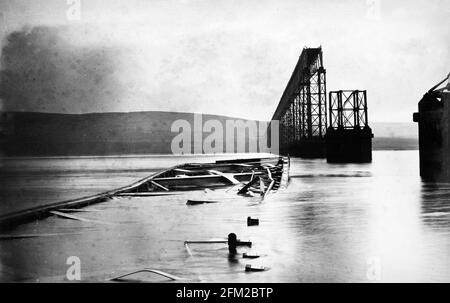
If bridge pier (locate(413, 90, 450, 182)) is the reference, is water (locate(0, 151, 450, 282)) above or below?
below

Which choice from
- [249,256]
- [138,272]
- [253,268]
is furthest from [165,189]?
[253,268]

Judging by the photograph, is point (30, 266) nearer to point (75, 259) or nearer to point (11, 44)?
point (75, 259)

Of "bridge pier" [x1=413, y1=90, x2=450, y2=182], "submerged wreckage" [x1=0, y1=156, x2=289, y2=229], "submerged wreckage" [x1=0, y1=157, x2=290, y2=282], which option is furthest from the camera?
"bridge pier" [x1=413, y1=90, x2=450, y2=182]

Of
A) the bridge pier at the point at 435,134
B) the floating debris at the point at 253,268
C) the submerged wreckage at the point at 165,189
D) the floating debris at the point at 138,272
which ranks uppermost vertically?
the bridge pier at the point at 435,134

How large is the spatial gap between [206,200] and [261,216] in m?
3.82

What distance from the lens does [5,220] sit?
9.73m

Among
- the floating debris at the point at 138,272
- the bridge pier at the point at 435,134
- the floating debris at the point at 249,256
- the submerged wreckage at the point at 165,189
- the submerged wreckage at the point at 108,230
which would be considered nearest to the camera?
the floating debris at the point at 138,272

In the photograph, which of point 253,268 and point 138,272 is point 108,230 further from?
point 253,268

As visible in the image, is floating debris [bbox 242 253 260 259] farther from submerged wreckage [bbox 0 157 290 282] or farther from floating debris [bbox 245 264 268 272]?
floating debris [bbox 245 264 268 272]

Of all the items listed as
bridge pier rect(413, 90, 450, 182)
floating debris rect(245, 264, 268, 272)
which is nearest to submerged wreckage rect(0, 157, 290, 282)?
floating debris rect(245, 264, 268, 272)

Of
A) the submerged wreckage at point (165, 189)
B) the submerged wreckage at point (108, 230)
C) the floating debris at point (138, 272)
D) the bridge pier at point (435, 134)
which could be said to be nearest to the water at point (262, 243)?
the submerged wreckage at point (108, 230)

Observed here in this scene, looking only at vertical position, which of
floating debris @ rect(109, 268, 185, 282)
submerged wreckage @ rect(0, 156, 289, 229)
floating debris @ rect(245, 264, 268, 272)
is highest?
submerged wreckage @ rect(0, 156, 289, 229)

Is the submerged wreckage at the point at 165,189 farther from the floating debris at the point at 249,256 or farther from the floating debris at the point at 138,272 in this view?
the floating debris at the point at 249,256
